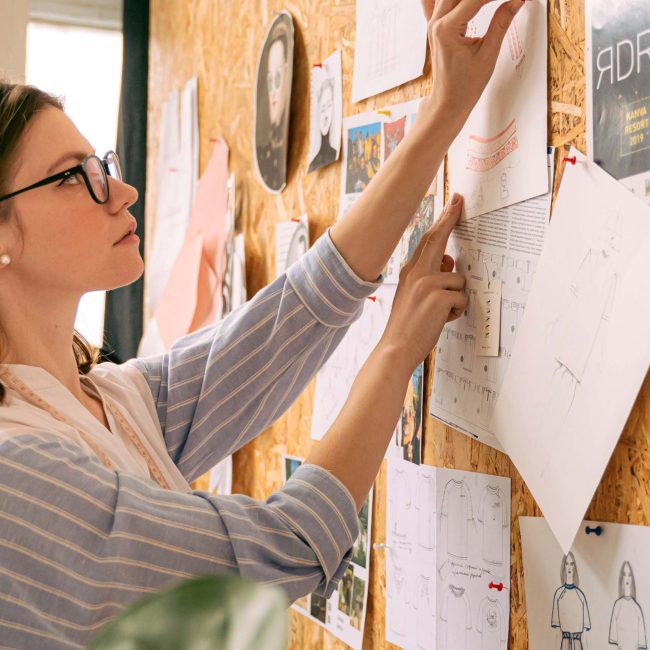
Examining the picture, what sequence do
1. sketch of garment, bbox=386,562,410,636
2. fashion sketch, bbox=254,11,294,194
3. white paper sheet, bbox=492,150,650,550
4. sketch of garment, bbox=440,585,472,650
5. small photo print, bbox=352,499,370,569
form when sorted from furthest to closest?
fashion sketch, bbox=254,11,294,194
small photo print, bbox=352,499,370,569
sketch of garment, bbox=386,562,410,636
sketch of garment, bbox=440,585,472,650
white paper sheet, bbox=492,150,650,550

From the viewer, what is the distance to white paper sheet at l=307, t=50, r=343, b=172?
1.23 m

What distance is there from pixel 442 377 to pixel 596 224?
1.02ft

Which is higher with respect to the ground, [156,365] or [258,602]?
[156,365]

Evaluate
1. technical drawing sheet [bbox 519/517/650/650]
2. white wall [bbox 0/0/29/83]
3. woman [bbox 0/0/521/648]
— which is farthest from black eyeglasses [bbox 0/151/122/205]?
white wall [bbox 0/0/29/83]

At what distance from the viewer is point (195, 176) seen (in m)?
1.91

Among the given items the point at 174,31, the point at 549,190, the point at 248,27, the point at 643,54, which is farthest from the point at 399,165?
the point at 174,31

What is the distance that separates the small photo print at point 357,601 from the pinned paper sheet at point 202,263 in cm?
67

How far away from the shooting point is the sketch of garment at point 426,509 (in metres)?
0.99

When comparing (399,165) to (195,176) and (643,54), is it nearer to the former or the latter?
(643,54)

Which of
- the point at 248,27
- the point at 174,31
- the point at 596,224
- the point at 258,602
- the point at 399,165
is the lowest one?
the point at 258,602

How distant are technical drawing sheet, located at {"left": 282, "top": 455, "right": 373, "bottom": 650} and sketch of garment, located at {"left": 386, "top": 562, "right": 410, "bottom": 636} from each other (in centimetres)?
6

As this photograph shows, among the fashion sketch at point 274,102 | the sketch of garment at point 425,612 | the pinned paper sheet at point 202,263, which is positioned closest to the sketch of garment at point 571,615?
Result: the sketch of garment at point 425,612

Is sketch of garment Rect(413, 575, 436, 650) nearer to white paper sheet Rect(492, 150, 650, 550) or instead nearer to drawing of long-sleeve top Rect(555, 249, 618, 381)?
white paper sheet Rect(492, 150, 650, 550)

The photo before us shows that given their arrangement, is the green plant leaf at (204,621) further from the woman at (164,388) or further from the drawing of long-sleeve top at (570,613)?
the drawing of long-sleeve top at (570,613)
